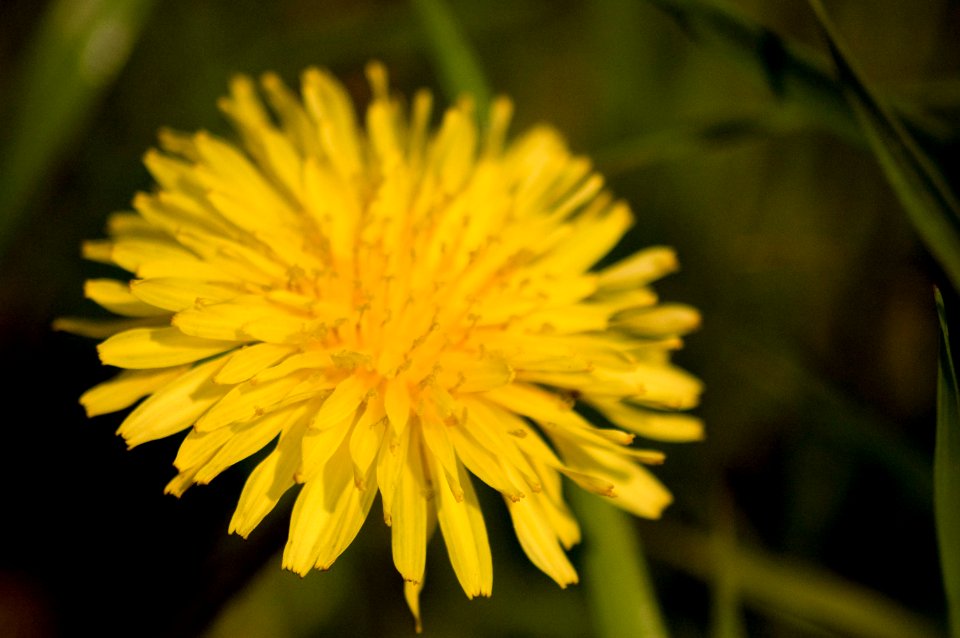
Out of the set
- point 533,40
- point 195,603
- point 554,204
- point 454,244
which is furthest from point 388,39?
point 195,603

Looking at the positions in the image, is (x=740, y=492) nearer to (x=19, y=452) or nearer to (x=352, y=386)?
(x=352, y=386)

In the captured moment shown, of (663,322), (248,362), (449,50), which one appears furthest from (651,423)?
(449,50)

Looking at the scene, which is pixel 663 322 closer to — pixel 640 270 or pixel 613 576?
pixel 640 270

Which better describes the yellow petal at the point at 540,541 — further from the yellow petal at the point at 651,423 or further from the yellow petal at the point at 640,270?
the yellow petal at the point at 640,270

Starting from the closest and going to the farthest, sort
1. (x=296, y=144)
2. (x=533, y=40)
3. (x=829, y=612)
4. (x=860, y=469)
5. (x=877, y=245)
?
(x=296, y=144) < (x=829, y=612) < (x=860, y=469) < (x=877, y=245) < (x=533, y=40)

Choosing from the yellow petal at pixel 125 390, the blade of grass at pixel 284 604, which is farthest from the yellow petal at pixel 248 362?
the blade of grass at pixel 284 604

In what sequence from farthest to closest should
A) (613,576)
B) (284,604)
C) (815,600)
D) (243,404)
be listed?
(284,604) → (815,600) → (613,576) → (243,404)
